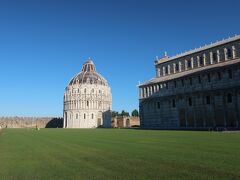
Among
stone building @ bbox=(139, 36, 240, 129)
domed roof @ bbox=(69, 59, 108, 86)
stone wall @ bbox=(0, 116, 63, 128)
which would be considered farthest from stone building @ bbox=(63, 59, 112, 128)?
stone building @ bbox=(139, 36, 240, 129)

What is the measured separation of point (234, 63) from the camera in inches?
1828

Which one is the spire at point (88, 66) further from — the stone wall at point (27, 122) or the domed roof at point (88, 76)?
the stone wall at point (27, 122)

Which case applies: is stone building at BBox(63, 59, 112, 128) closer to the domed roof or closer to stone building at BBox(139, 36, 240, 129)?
the domed roof

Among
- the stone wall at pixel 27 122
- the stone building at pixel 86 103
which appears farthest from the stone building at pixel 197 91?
the stone wall at pixel 27 122

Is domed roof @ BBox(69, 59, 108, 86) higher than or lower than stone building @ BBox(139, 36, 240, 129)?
higher

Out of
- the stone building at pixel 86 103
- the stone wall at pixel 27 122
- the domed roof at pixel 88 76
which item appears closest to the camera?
the stone wall at pixel 27 122

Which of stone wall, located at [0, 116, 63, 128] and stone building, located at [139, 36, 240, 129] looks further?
stone wall, located at [0, 116, 63, 128]

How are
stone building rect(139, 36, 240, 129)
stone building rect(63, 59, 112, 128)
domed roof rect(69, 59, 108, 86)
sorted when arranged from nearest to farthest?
stone building rect(139, 36, 240, 129) → stone building rect(63, 59, 112, 128) → domed roof rect(69, 59, 108, 86)

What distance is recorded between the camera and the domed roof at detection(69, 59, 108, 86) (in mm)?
122050

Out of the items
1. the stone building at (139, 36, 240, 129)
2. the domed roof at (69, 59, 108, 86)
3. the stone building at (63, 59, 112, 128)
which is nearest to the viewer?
the stone building at (139, 36, 240, 129)

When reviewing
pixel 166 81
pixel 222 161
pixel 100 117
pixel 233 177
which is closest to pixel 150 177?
pixel 233 177

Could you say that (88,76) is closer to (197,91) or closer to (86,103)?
(86,103)

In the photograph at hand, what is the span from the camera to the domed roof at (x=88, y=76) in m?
122

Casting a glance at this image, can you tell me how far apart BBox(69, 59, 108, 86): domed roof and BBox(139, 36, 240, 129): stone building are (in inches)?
2237
